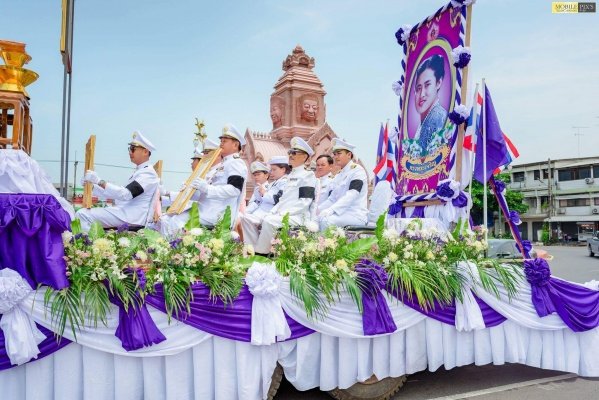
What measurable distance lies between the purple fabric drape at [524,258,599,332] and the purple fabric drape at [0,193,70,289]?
409cm

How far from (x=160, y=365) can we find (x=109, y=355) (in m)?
0.36

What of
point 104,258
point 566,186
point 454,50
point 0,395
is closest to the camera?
point 0,395

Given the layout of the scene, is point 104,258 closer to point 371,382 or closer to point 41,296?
point 41,296

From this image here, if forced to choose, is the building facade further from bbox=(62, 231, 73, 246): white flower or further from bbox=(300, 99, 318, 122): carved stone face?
bbox=(62, 231, 73, 246): white flower

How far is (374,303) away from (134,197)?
321 cm

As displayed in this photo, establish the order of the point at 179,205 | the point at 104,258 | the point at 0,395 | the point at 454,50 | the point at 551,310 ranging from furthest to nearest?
the point at 454,50
the point at 179,205
the point at 551,310
the point at 104,258
the point at 0,395

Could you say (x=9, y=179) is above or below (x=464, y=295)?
above

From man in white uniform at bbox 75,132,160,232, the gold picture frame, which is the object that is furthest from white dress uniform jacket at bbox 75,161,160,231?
the gold picture frame

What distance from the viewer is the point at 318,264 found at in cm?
398

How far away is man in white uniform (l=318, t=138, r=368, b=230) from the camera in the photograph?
6.18 m

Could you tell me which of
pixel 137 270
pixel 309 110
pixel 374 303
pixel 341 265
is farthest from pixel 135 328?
pixel 309 110

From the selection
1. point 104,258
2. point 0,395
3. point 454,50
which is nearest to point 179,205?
point 104,258

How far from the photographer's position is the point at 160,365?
3.50m

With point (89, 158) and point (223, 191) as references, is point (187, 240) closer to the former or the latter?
point (223, 191)
